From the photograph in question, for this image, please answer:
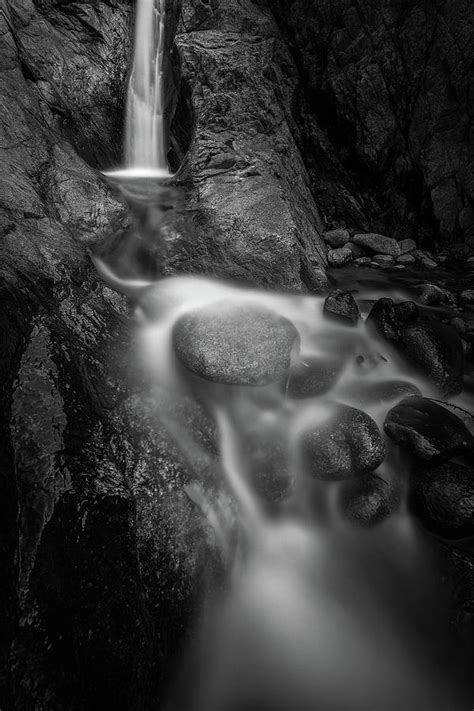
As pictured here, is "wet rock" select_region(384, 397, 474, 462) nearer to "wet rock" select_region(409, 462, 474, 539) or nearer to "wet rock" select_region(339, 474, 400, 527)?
"wet rock" select_region(409, 462, 474, 539)

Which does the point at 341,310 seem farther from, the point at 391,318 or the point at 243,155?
the point at 243,155

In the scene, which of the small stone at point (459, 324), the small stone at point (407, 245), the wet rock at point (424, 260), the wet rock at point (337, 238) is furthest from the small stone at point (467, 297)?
the wet rock at point (337, 238)

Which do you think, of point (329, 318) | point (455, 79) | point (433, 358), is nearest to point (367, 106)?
point (455, 79)

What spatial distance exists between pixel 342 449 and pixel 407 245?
9.06m

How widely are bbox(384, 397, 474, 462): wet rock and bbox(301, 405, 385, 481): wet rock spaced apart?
14.4 inches

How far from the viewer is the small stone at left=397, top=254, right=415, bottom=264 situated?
9.43m

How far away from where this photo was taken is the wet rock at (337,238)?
9594 mm

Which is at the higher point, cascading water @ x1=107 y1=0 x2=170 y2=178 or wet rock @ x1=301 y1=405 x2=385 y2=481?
cascading water @ x1=107 y1=0 x2=170 y2=178

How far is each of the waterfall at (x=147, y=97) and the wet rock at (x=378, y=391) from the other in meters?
9.53

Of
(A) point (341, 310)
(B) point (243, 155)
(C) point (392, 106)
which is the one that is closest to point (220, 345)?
(A) point (341, 310)

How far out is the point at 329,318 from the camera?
18.9ft

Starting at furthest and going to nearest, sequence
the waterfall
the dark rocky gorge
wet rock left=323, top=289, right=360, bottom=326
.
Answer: the waterfall < wet rock left=323, top=289, right=360, bottom=326 < the dark rocky gorge

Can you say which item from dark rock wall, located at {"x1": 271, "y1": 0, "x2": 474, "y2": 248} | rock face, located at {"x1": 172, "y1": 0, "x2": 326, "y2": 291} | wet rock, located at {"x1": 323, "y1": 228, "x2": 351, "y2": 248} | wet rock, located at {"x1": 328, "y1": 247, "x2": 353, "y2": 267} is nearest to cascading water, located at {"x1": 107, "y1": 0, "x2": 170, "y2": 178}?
rock face, located at {"x1": 172, "y1": 0, "x2": 326, "y2": 291}

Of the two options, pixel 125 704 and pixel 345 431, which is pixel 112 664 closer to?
pixel 125 704
